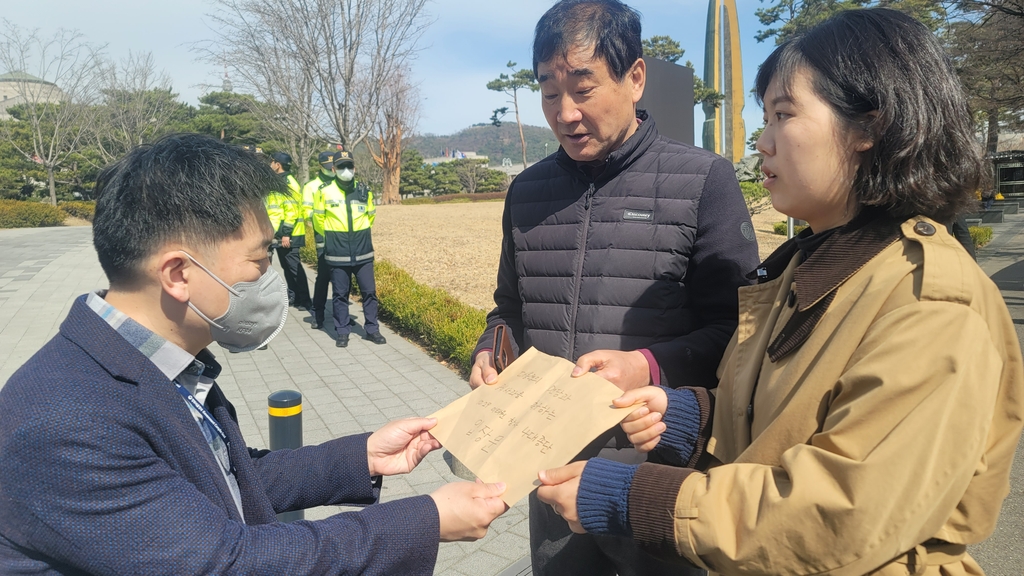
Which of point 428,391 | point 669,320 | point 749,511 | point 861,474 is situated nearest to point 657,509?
point 749,511

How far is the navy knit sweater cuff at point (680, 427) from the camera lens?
1.83 meters

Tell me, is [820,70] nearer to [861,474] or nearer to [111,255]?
[861,474]

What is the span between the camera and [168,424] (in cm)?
142

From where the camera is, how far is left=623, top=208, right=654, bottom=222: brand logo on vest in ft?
7.11

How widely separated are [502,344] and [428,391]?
14.5ft

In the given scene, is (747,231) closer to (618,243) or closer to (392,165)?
(618,243)

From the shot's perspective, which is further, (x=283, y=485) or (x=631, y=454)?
(x=631, y=454)

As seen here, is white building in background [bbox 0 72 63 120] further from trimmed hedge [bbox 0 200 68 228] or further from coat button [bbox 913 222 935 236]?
coat button [bbox 913 222 935 236]

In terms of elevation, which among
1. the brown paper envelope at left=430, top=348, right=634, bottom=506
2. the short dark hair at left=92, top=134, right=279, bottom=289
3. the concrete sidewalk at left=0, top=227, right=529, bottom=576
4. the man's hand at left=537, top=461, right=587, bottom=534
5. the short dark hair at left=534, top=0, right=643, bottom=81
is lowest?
the concrete sidewalk at left=0, top=227, right=529, bottom=576

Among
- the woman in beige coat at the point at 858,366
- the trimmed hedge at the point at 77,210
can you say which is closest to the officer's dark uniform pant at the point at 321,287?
the woman in beige coat at the point at 858,366

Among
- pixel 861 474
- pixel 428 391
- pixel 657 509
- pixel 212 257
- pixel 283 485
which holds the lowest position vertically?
pixel 428 391

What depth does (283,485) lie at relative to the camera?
1966mm

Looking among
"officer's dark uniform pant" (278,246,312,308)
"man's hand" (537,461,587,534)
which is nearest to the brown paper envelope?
"man's hand" (537,461,587,534)

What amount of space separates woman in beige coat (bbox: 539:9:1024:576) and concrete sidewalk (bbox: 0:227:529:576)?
250cm
